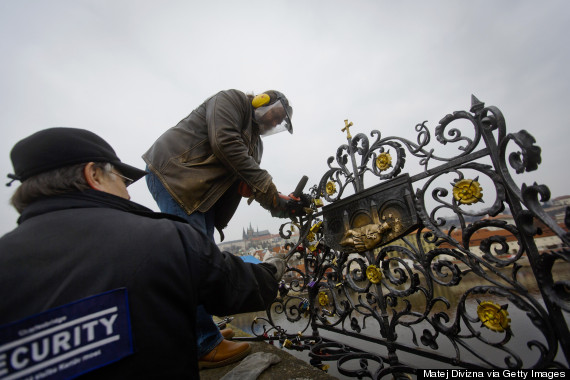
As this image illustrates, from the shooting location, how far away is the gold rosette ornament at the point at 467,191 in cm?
146

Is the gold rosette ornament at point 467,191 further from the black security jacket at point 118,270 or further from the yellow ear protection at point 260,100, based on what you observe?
the yellow ear protection at point 260,100

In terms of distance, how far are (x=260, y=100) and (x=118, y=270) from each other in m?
2.12

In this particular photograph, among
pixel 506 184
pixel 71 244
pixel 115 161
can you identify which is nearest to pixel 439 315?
pixel 506 184

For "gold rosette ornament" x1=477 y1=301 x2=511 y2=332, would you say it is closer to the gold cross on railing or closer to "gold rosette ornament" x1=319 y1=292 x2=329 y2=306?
"gold rosette ornament" x1=319 y1=292 x2=329 y2=306

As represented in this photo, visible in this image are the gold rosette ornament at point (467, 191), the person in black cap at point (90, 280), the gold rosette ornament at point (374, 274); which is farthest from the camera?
the gold rosette ornament at point (374, 274)

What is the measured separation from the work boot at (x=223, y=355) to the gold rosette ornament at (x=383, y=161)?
1.94 meters

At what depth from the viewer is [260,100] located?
252 centimetres

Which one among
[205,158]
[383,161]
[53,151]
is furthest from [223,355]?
[383,161]

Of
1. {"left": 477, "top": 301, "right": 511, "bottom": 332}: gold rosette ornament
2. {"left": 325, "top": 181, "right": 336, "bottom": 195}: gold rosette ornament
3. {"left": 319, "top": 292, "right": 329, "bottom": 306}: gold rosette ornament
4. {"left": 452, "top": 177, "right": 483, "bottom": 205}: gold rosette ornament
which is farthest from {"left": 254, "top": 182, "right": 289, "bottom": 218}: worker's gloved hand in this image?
{"left": 477, "top": 301, "right": 511, "bottom": 332}: gold rosette ornament

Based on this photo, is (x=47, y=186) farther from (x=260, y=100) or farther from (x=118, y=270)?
(x=260, y=100)

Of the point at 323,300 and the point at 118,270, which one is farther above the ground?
the point at 118,270

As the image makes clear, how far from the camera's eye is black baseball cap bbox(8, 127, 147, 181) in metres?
→ 1.04

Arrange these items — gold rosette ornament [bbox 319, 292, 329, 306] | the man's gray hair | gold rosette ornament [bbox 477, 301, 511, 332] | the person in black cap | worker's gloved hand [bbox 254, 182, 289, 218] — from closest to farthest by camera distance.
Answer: the person in black cap
the man's gray hair
gold rosette ornament [bbox 477, 301, 511, 332]
worker's gloved hand [bbox 254, 182, 289, 218]
gold rosette ornament [bbox 319, 292, 329, 306]

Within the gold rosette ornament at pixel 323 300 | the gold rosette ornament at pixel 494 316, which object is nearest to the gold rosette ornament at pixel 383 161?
the gold rosette ornament at pixel 494 316
